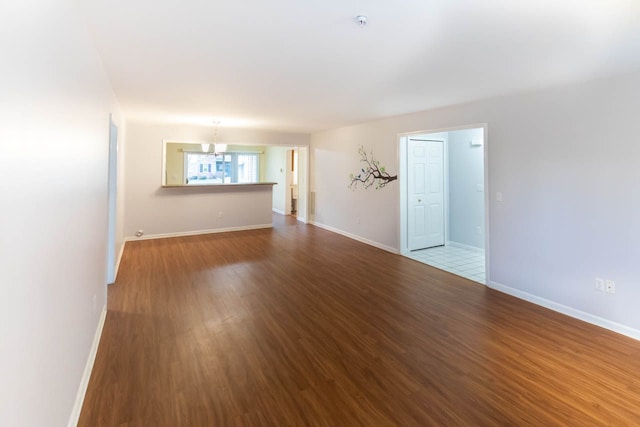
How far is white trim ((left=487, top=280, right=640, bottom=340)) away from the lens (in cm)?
283

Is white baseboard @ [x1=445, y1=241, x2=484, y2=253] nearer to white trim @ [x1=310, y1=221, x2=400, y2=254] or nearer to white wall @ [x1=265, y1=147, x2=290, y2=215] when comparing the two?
white trim @ [x1=310, y1=221, x2=400, y2=254]

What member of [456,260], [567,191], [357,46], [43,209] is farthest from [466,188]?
[43,209]

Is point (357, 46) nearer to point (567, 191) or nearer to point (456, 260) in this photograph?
point (567, 191)

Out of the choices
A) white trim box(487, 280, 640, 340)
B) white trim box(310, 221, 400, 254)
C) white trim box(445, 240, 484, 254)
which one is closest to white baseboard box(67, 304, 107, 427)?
white trim box(487, 280, 640, 340)

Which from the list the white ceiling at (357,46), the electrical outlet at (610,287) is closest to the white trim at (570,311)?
the electrical outlet at (610,287)

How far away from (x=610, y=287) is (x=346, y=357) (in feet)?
8.73

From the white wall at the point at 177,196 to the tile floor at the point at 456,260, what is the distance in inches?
158

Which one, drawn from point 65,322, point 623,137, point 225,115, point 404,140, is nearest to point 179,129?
point 225,115

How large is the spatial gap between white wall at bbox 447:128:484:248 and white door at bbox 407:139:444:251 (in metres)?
0.24

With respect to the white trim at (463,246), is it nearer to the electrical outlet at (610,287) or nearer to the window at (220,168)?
the electrical outlet at (610,287)

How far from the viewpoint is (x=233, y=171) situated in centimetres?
1132

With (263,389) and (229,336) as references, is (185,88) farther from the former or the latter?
(263,389)

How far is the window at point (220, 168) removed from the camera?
34.4 ft

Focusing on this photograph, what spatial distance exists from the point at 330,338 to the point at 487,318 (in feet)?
5.38
